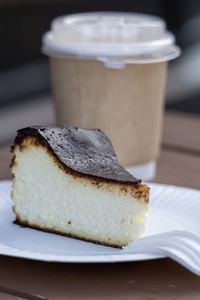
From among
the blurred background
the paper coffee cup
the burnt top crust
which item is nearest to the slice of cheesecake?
Answer: the burnt top crust

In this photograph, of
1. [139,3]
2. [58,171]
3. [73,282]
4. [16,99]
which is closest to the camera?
[73,282]

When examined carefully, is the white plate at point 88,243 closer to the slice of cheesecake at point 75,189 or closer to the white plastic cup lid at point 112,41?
the slice of cheesecake at point 75,189

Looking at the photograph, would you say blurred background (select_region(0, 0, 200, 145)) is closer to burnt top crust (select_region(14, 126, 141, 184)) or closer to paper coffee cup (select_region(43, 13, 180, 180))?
paper coffee cup (select_region(43, 13, 180, 180))

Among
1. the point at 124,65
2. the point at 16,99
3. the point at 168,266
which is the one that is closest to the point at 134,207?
the point at 168,266

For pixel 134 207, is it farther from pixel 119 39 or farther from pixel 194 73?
pixel 194 73

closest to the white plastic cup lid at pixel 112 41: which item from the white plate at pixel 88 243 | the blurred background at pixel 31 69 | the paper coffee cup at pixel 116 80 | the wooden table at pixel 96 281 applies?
the paper coffee cup at pixel 116 80

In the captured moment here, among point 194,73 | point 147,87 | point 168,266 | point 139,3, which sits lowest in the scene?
point 194,73

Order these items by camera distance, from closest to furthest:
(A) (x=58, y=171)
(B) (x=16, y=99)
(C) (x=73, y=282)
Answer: (C) (x=73, y=282) → (A) (x=58, y=171) → (B) (x=16, y=99)
